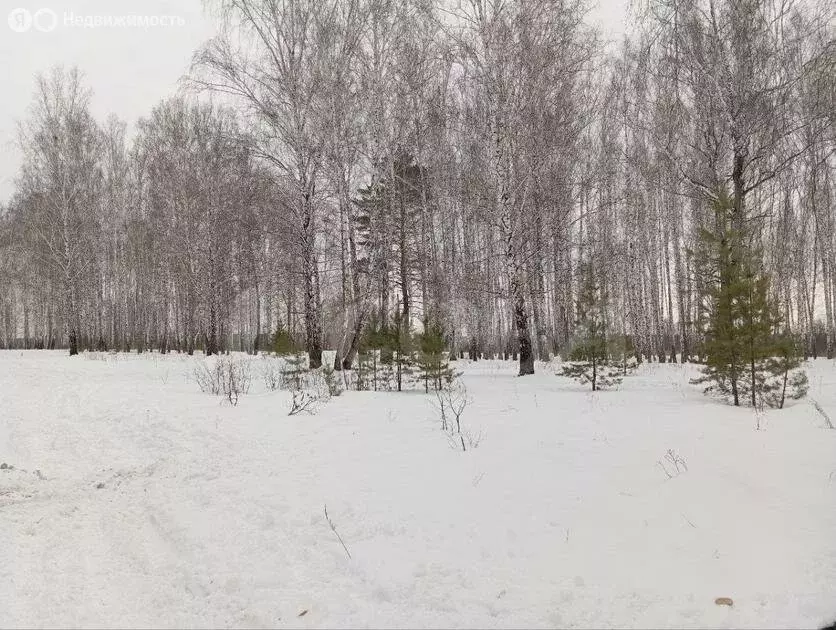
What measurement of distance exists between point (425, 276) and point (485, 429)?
1118 cm

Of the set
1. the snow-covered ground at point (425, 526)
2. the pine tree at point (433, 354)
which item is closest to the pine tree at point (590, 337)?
the pine tree at point (433, 354)

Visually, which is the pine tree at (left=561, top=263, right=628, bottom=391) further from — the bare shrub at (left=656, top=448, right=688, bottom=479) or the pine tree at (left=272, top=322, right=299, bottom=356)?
the pine tree at (left=272, top=322, right=299, bottom=356)

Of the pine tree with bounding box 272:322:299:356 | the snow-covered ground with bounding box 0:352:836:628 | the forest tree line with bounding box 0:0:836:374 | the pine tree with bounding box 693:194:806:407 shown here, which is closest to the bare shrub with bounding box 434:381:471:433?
the snow-covered ground with bounding box 0:352:836:628

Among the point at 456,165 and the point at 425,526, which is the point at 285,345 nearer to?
the point at 425,526

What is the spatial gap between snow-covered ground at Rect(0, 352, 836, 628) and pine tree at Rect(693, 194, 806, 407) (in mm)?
1202

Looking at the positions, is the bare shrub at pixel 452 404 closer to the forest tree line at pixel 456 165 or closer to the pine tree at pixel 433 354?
the pine tree at pixel 433 354

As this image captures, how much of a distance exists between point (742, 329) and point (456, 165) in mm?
13555

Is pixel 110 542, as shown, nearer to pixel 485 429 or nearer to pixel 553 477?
pixel 553 477

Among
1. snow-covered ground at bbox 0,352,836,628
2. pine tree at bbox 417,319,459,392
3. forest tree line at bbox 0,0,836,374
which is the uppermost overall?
forest tree line at bbox 0,0,836,374

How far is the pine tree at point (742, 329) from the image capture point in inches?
272

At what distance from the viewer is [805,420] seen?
5.66m

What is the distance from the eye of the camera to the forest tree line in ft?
32.7

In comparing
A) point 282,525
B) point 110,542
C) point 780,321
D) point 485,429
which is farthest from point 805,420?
point 110,542

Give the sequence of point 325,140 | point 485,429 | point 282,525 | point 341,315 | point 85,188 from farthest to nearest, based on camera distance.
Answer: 1. point 85,188
2. point 341,315
3. point 325,140
4. point 485,429
5. point 282,525
